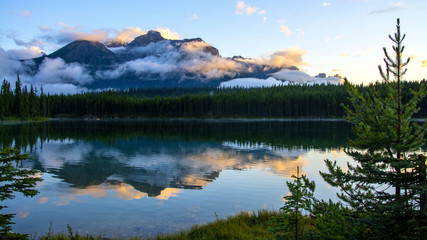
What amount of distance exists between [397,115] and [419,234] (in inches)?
100

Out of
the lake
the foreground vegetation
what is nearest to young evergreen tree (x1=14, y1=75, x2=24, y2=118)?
the lake

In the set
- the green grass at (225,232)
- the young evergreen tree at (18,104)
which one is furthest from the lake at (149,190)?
the young evergreen tree at (18,104)

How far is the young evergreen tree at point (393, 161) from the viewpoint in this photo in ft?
18.8

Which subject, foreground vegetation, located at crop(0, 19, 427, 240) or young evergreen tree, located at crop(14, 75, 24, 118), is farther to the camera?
young evergreen tree, located at crop(14, 75, 24, 118)

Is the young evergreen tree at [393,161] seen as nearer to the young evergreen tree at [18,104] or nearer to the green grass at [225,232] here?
the green grass at [225,232]

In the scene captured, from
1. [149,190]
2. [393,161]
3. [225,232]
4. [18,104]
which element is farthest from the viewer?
[18,104]

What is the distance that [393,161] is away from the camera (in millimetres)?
6262

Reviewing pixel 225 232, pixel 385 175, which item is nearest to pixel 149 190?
pixel 225 232

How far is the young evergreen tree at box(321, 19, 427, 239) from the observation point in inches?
225

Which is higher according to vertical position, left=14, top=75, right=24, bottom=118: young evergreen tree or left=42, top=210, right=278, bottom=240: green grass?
left=14, top=75, right=24, bottom=118: young evergreen tree

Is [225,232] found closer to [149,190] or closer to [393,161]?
[393,161]

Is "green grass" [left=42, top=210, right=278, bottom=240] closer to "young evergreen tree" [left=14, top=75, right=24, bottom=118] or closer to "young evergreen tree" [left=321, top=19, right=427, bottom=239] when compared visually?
"young evergreen tree" [left=321, top=19, right=427, bottom=239]

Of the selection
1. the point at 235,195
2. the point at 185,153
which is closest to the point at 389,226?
the point at 235,195

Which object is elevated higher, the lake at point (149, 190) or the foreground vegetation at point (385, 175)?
the foreground vegetation at point (385, 175)
